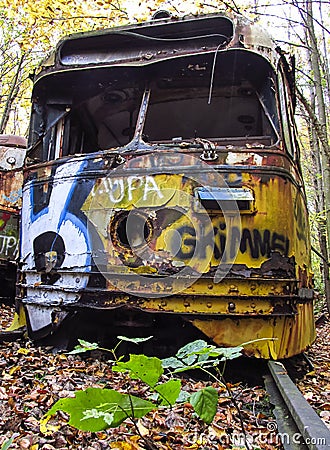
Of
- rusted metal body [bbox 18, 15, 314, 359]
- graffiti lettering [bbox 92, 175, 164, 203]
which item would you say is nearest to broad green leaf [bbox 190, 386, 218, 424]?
rusted metal body [bbox 18, 15, 314, 359]

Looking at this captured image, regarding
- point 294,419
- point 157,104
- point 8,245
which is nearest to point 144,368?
point 294,419

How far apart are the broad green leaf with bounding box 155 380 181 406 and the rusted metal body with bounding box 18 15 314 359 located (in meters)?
1.94

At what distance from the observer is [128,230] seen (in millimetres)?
3715

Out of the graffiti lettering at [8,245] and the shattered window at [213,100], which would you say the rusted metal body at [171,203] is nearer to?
the shattered window at [213,100]

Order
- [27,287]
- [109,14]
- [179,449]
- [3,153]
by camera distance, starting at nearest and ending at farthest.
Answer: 1. [179,449]
2. [27,287]
3. [3,153]
4. [109,14]

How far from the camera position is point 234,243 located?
3.49 m

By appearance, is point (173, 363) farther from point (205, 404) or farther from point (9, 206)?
point (9, 206)

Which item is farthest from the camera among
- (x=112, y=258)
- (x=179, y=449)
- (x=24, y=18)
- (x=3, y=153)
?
(x=24, y=18)

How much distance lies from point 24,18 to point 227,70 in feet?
34.9

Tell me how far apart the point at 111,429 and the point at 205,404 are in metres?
0.89

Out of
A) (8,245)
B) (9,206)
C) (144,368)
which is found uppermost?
(9,206)

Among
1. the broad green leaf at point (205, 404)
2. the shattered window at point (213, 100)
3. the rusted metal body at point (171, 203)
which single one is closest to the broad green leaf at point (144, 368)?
the broad green leaf at point (205, 404)

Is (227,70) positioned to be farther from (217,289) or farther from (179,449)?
(179,449)

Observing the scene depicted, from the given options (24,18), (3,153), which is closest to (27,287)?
(3,153)
